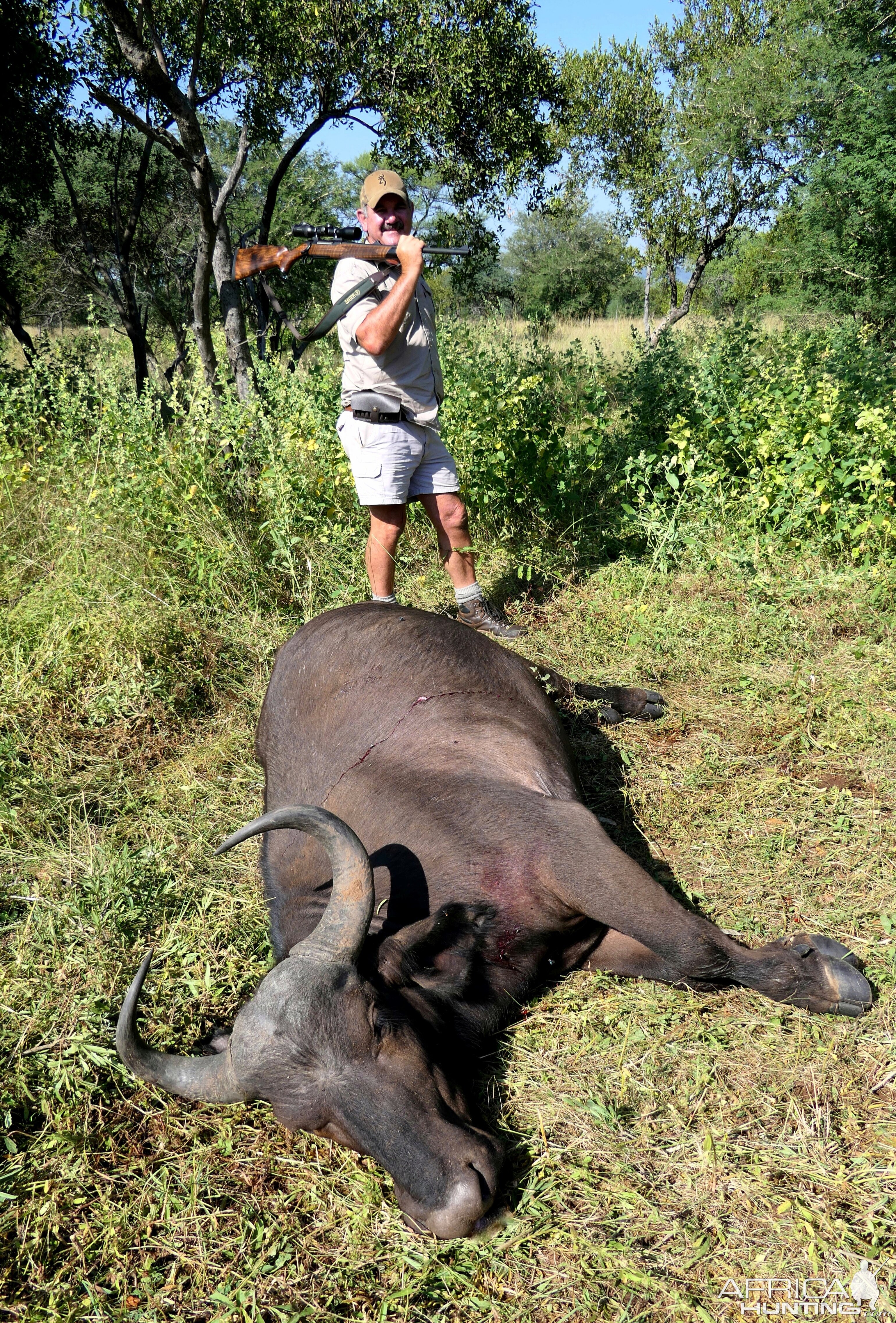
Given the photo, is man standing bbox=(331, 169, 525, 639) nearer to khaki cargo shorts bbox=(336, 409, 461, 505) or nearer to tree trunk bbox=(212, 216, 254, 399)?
khaki cargo shorts bbox=(336, 409, 461, 505)

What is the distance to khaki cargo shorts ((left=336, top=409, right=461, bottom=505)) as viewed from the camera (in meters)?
4.63

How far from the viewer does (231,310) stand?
24.1 feet

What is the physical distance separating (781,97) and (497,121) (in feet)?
31.2

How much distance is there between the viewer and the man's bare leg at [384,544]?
4758 millimetres

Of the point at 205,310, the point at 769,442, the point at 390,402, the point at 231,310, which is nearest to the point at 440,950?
the point at 390,402

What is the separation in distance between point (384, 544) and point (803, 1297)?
3682 millimetres

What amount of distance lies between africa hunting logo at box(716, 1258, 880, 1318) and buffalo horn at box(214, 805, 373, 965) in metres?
1.21

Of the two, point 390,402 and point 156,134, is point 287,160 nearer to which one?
point 156,134

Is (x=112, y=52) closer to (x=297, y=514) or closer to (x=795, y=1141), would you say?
(x=297, y=514)

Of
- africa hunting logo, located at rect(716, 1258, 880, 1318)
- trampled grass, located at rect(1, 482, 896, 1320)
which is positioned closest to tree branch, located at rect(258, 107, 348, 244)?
trampled grass, located at rect(1, 482, 896, 1320)

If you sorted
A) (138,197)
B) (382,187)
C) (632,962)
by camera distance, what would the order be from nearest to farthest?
1. (632,962)
2. (382,187)
3. (138,197)

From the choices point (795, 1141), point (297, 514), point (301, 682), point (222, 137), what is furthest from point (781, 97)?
point (795, 1141)

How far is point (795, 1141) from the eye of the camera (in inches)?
91.4

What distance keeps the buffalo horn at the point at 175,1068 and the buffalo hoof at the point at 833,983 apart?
5.59ft
